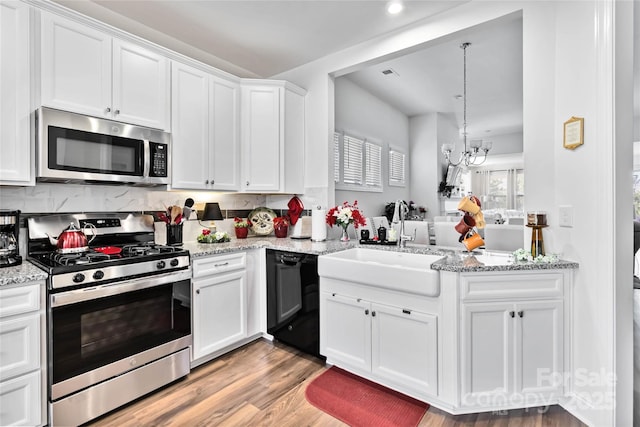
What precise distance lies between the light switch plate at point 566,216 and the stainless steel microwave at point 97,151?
2799 millimetres

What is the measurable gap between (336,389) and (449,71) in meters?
3.78

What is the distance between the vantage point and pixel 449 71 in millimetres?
4020

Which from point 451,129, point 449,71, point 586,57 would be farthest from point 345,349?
point 451,129

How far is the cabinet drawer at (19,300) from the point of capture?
1.59 m

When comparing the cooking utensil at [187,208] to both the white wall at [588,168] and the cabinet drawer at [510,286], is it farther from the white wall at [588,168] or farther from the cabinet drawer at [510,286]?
the white wall at [588,168]

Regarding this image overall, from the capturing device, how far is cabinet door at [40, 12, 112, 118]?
1.98 m

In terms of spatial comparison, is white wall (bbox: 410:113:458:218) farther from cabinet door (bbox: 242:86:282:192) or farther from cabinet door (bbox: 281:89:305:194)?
cabinet door (bbox: 242:86:282:192)

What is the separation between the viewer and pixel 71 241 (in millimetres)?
2094

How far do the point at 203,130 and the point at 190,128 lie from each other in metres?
0.13

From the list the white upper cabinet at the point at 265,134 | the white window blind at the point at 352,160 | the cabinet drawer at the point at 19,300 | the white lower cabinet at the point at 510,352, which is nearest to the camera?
the cabinet drawer at the point at 19,300

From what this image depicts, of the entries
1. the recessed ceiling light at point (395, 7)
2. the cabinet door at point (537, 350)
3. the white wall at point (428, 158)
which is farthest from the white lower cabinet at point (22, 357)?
the white wall at point (428, 158)

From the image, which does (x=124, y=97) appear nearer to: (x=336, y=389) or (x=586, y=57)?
(x=336, y=389)

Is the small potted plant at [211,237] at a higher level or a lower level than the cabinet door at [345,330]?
higher

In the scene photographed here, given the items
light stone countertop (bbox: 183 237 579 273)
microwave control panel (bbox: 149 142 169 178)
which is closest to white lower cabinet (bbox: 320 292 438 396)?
light stone countertop (bbox: 183 237 579 273)
